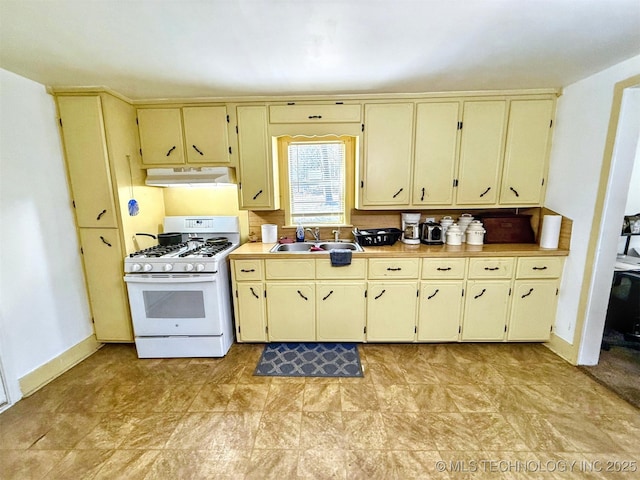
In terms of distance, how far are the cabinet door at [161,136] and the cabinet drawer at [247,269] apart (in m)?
1.16

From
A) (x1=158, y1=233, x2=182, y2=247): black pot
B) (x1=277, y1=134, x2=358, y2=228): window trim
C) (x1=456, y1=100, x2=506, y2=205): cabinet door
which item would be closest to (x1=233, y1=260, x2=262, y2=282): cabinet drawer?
(x1=277, y1=134, x2=358, y2=228): window trim

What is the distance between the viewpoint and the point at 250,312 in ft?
8.39

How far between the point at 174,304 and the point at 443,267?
241cm

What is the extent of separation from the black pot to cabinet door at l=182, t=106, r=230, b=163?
77 centimetres

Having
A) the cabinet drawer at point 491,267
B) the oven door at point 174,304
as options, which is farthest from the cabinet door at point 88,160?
the cabinet drawer at point 491,267

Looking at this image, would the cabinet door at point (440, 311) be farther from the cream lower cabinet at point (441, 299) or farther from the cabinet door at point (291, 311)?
the cabinet door at point (291, 311)

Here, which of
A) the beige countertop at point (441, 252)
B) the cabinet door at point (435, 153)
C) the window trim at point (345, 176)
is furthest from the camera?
the window trim at point (345, 176)

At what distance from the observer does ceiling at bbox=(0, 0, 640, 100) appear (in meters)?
1.31

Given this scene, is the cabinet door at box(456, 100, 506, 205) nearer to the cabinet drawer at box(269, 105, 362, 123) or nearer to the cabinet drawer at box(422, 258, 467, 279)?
the cabinet drawer at box(422, 258, 467, 279)

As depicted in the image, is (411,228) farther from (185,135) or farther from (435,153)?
(185,135)

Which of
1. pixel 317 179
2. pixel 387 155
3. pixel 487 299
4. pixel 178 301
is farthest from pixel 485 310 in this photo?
pixel 178 301

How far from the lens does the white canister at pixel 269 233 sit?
2869mm

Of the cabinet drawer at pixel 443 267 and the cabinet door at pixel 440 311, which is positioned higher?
the cabinet drawer at pixel 443 267

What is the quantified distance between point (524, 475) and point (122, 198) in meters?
3.38
